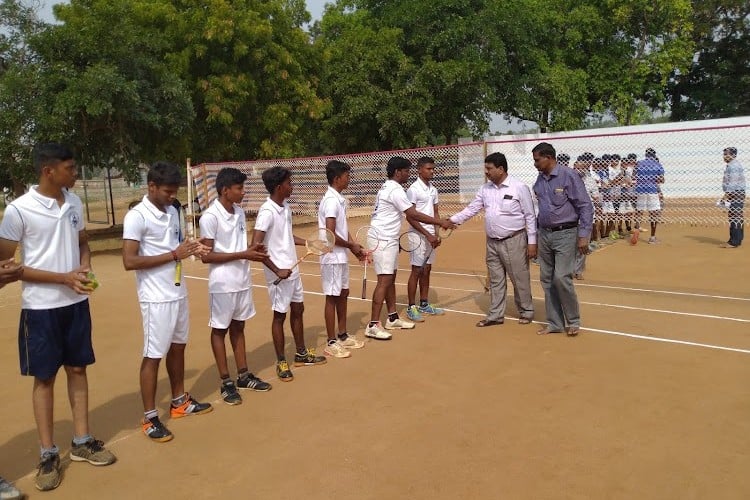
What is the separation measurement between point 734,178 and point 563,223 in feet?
25.2

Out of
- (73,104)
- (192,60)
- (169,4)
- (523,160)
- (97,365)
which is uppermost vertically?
(169,4)

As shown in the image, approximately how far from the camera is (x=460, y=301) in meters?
9.02

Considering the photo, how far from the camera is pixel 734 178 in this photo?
12.5 metres

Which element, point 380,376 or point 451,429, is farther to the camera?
point 380,376

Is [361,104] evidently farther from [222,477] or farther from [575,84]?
[222,477]

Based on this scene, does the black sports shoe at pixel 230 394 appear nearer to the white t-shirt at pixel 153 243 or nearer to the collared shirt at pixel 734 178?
the white t-shirt at pixel 153 243

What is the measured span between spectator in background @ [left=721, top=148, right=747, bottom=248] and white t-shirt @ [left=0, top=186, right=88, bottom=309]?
12.3m

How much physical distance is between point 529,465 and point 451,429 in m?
0.74

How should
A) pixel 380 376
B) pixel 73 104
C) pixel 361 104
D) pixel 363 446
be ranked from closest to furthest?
pixel 363 446 → pixel 380 376 → pixel 73 104 → pixel 361 104

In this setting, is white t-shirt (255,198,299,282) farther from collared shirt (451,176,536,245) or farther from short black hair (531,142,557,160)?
short black hair (531,142,557,160)

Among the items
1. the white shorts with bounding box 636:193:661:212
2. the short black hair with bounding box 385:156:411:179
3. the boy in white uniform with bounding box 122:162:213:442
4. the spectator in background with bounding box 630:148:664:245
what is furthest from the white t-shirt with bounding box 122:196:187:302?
the white shorts with bounding box 636:193:661:212

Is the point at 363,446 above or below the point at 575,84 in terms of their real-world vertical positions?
below

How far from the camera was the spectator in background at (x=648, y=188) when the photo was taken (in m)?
13.3

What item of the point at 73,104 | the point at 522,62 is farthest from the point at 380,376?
the point at 522,62
